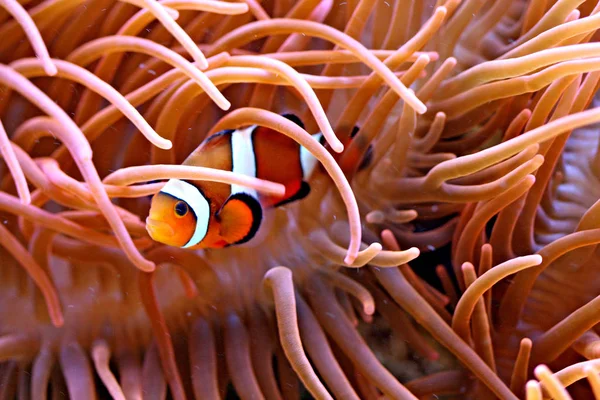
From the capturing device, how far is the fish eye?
27.3 inches

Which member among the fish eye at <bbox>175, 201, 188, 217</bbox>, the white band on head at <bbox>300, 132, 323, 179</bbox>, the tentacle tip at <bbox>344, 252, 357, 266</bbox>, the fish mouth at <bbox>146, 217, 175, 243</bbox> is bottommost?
the tentacle tip at <bbox>344, 252, 357, 266</bbox>

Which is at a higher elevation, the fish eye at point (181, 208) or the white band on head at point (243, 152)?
the white band on head at point (243, 152)

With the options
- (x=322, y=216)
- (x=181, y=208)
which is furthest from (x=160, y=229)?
(x=322, y=216)

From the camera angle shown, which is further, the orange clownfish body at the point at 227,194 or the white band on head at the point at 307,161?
the white band on head at the point at 307,161

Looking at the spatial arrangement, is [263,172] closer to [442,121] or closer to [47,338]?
[442,121]

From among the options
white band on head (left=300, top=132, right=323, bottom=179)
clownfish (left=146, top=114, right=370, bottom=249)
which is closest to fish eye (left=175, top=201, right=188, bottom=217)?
clownfish (left=146, top=114, right=370, bottom=249)

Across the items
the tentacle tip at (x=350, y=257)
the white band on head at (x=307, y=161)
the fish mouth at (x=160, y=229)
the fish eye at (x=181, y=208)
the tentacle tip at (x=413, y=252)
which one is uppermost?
the white band on head at (x=307, y=161)

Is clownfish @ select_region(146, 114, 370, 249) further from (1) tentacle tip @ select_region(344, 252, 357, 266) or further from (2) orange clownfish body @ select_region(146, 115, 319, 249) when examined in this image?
(1) tentacle tip @ select_region(344, 252, 357, 266)

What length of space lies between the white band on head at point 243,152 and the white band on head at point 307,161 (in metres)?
0.07

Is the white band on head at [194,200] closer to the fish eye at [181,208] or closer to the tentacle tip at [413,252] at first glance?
the fish eye at [181,208]

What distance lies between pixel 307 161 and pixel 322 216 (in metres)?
0.11

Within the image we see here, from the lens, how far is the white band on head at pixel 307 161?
2.63 feet

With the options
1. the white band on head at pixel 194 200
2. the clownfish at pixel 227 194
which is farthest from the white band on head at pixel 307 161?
the white band on head at pixel 194 200

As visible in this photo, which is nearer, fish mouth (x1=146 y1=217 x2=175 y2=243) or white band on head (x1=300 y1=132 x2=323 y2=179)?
fish mouth (x1=146 y1=217 x2=175 y2=243)
